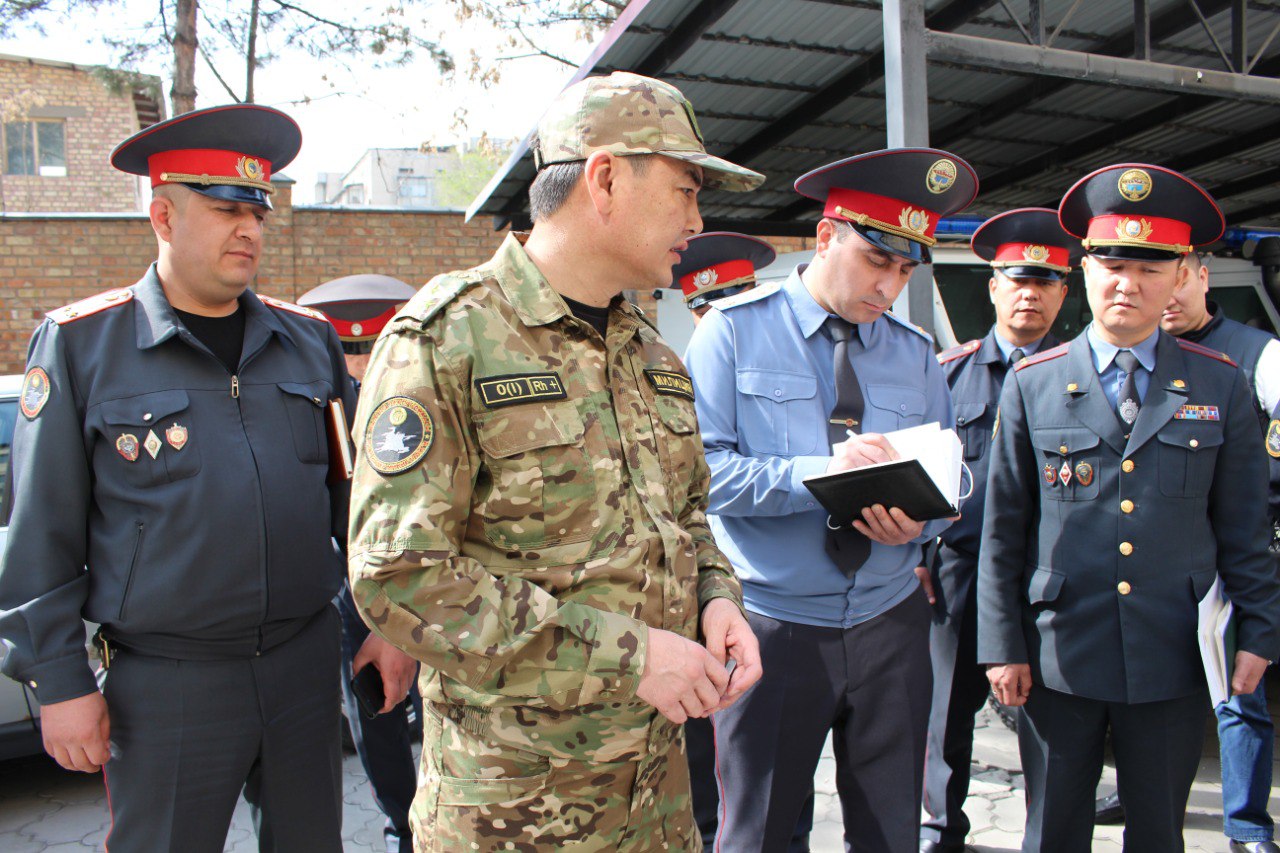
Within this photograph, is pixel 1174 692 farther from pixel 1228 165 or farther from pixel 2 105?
pixel 2 105

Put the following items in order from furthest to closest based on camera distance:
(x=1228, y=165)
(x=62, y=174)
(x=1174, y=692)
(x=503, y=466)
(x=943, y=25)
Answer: (x=62, y=174) → (x=1228, y=165) → (x=943, y=25) → (x=1174, y=692) → (x=503, y=466)

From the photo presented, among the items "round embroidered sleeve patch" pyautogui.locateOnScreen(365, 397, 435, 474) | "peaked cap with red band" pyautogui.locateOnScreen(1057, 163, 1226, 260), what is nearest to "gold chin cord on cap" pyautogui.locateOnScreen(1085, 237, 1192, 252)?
"peaked cap with red band" pyautogui.locateOnScreen(1057, 163, 1226, 260)

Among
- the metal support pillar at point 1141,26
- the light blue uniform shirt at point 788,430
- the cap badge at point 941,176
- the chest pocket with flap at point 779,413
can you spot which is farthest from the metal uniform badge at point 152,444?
the metal support pillar at point 1141,26

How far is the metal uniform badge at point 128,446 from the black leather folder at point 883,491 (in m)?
1.38

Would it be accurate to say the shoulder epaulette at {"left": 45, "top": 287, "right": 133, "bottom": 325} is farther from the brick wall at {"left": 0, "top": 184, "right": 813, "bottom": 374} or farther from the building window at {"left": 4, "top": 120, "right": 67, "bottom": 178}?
the building window at {"left": 4, "top": 120, "right": 67, "bottom": 178}

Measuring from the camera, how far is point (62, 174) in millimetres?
19422

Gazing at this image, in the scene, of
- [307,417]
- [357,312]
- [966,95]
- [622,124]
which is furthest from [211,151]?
[966,95]

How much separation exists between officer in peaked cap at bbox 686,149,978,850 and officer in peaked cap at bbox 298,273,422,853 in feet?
2.69

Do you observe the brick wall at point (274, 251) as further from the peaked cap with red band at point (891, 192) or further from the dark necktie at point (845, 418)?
the dark necktie at point (845, 418)

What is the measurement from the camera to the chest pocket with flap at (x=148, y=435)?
1.88 meters

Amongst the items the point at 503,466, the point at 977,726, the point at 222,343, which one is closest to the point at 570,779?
the point at 503,466

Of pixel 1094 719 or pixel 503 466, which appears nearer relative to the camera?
pixel 503 466

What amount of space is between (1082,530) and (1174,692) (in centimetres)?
44

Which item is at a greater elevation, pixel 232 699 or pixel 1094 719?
pixel 232 699
